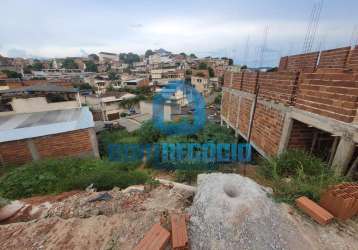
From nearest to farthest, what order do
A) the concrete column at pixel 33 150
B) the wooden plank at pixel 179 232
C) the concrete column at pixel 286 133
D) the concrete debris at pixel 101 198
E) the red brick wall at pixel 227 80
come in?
1. the wooden plank at pixel 179 232
2. the concrete debris at pixel 101 198
3. the concrete column at pixel 286 133
4. the concrete column at pixel 33 150
5. the red brick wall at pixel 227 80

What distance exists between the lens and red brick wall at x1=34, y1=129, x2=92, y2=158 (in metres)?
6.54

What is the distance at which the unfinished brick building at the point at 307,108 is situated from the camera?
2.62 metres

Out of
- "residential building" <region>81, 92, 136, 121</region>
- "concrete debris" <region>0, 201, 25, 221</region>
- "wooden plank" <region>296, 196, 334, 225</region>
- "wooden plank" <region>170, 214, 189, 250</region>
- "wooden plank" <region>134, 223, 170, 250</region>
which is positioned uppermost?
"wooden plank" <region>296, 196, 334, 225</region>

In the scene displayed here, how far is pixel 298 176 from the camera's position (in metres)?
2.92

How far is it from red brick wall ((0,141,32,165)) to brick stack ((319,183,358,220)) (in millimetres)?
9004

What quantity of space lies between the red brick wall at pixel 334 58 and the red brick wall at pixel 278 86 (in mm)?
1945

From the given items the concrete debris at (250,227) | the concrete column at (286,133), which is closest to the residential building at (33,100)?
the concrete debris at (250,227)

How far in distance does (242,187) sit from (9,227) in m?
3.37

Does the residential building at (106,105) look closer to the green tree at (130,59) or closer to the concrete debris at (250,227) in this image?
the concrete debris at (250,227)

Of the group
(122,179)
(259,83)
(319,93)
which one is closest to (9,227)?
(122,179)

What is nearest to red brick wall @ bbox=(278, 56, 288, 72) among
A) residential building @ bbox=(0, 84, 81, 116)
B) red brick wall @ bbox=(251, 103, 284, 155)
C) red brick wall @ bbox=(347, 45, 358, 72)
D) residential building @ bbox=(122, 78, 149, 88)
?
red brick wall @ bbox=(347, 45, 358, 72)

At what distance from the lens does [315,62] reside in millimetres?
5348

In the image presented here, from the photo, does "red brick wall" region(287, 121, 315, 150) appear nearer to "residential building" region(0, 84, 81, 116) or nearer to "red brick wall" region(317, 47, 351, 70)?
"red brick wall" region(317, 47, 351, 70)

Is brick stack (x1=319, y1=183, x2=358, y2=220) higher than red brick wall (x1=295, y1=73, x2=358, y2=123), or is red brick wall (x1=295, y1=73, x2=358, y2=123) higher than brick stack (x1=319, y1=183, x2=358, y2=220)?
red brick wall (x1=295, y1=73, x2=358, y2=123)
